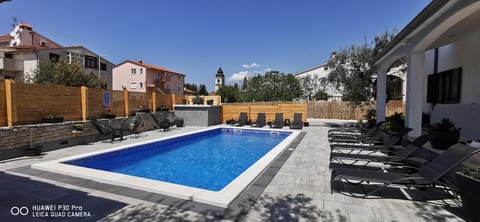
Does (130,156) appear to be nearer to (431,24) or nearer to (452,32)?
(431,24)

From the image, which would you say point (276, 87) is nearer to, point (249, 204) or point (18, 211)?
point (249, 204)

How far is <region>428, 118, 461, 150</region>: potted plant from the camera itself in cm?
503

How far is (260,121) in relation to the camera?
15.5 m

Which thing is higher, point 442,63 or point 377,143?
point 442,63

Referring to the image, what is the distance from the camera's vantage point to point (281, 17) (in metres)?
15.4

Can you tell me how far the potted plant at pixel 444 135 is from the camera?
5027mm

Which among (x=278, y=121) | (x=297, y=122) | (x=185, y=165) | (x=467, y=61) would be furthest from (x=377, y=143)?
(x=278, y=121)

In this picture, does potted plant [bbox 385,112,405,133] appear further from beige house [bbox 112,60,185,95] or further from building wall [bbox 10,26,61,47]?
building wall [bbox 10,26,61,47]

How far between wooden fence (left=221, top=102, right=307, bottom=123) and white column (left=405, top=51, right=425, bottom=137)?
9.13 metres

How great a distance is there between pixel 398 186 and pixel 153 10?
1377cm

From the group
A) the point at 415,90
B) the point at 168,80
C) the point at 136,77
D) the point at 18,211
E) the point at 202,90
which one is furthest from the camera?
the point at 202,90

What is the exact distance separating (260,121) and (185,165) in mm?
8754

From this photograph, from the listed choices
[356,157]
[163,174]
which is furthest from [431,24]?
[163,174]

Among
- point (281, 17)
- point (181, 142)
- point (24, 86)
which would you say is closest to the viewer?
point (24, 86)
